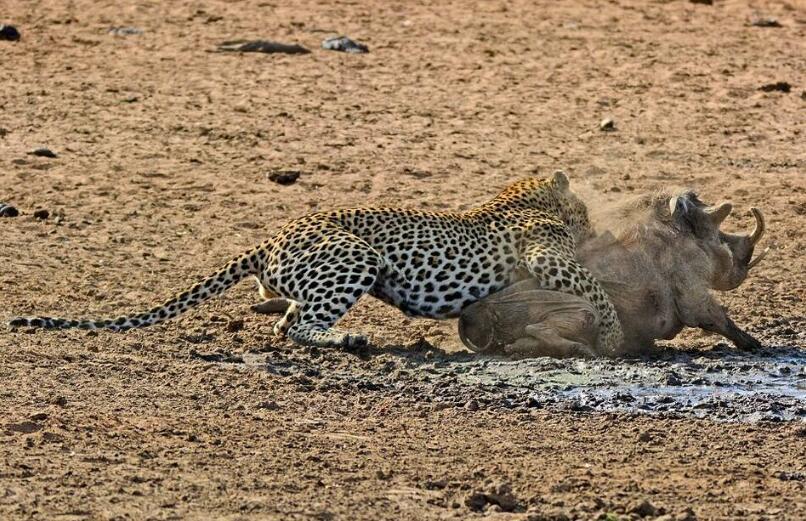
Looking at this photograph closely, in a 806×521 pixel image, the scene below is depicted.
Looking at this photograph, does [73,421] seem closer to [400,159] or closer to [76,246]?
[76,246]

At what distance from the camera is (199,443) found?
873 cm

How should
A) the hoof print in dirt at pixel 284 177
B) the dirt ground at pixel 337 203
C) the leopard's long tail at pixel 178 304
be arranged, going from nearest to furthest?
the dirt ground at pixel 337 203 < the leopard's long tail at pixel 178 304 < the hoof print in dirt at pixel 284 177

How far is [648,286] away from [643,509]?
3.88 m

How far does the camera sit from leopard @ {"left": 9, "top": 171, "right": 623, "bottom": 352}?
36.8ft

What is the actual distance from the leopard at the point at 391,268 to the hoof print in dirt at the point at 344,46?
699 cm

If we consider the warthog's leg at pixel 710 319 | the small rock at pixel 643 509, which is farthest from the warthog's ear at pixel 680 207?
the small rock at pixel 643 509

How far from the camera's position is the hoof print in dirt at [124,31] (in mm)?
19250

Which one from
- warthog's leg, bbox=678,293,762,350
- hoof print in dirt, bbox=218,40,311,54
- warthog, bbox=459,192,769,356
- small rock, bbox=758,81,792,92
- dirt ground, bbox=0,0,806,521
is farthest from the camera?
hoof print in dirt, bbox=218,40,311,54

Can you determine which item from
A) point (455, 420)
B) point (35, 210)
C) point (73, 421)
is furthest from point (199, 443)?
point (35, 210)

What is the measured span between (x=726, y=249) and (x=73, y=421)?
4665mm

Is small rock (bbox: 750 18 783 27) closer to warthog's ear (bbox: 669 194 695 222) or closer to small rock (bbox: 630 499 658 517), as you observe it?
warthog's ear (bbox: 669 194 695 222)

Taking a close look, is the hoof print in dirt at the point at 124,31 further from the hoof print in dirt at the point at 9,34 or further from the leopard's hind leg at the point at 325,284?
the leopard's hind leg at the point at 325,284

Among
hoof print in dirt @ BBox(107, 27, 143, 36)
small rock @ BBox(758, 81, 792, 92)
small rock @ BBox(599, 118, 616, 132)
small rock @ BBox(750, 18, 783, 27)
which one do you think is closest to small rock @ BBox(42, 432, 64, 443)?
small rock @ BBox(599, 118, 616, 132)

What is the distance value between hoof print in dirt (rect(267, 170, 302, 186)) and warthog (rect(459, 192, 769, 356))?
3.70m
